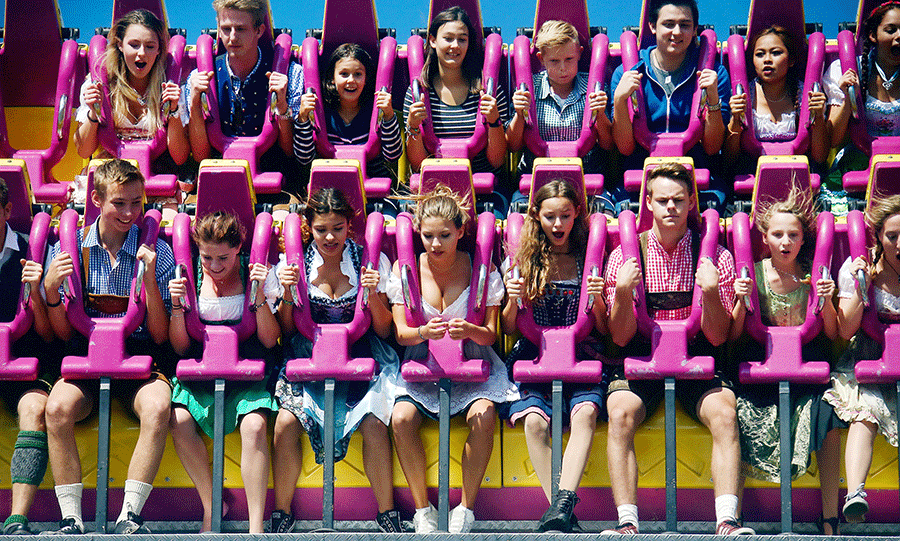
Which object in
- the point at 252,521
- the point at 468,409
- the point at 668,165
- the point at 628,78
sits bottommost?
the point at 252,521

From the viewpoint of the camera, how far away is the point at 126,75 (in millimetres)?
4492

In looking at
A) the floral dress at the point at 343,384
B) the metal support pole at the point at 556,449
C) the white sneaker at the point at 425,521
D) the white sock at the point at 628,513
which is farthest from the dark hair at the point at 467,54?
the white sock at the point at 628,513

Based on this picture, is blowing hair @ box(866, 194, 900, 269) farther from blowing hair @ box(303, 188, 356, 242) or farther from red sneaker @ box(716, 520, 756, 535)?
blowing hair @ box(303, 188, 356, 242)

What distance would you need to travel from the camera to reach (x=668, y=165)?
12.1 ft

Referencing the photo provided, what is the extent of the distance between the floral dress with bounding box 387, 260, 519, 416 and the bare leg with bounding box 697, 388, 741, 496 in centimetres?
59

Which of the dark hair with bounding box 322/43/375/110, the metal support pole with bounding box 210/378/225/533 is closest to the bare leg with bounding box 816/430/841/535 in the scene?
the metal support pole with bounding box 210/378/225/533

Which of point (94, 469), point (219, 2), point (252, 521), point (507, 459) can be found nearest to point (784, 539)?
point (507, 459)

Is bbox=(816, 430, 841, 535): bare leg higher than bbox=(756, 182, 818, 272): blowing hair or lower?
lower

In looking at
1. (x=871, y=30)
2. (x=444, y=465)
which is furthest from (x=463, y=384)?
(x=871, y=30)

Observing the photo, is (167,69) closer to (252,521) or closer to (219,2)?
(219,2)

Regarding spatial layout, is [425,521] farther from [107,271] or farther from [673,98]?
[673,98]

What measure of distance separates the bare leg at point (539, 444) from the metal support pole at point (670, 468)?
0.36m

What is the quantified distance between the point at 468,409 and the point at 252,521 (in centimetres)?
74

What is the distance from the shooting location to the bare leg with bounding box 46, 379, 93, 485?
349 cm
